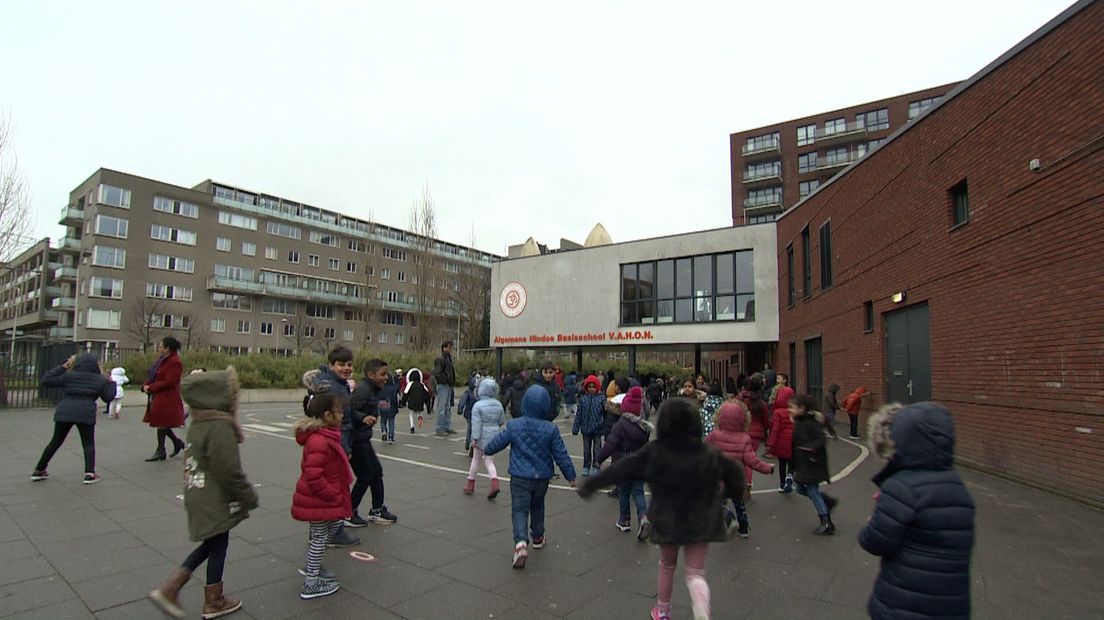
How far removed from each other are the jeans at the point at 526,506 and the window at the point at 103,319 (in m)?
56.1

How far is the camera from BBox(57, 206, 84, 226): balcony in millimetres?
52250

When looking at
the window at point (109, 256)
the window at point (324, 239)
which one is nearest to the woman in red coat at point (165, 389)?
the window at point (109, 256)

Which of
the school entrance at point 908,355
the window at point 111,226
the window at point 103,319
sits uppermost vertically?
the window at point 111,226

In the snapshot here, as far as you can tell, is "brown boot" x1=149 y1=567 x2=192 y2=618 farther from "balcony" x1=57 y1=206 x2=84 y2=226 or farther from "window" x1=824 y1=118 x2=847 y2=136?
"window" x1=824 y1=118 x2=847 y2=136

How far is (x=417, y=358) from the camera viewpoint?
31.5 metres

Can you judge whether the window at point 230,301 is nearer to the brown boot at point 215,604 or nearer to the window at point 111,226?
the window at point 111,226

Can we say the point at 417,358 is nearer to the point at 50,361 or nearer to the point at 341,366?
the point at 50,361

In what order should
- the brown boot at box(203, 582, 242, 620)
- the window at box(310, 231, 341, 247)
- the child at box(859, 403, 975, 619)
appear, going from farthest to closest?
the window at box(310, 231, 341, 247)
the brown boot at box(203, 582, 242, 620)
the child at box(859, 403, 975, 619)

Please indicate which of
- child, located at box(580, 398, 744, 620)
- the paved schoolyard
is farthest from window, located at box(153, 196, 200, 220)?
child, located at box(580, 398, 744, 620)

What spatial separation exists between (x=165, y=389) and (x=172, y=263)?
52885 mm

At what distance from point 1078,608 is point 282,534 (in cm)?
623

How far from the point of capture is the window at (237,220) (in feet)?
187

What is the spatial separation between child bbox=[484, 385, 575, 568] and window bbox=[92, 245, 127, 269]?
56046 mm

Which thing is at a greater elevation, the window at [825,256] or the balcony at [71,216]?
the balcony at [71,216]
